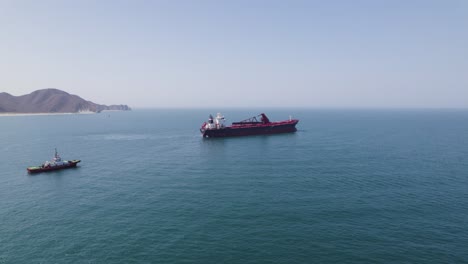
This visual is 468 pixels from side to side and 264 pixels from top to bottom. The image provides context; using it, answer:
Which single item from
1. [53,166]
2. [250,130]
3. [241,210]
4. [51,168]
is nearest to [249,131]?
[250,130]

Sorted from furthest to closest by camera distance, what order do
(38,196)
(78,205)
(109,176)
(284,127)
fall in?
(284,127) → (109,176) → (38,196) → (78,205)

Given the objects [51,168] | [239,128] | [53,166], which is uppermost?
[239,128]

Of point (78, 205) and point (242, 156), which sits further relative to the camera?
point (242, 156)

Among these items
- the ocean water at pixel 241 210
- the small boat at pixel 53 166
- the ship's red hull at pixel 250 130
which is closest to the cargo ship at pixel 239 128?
the ship's red hull at pixel 250 130

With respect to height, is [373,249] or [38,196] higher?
[38,196]

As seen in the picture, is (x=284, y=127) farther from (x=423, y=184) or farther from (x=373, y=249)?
(x=373, y=249)

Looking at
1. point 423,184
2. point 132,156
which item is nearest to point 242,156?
point 132,156

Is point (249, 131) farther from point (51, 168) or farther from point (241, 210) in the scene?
point (241, 210)

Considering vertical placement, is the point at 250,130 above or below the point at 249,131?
above
